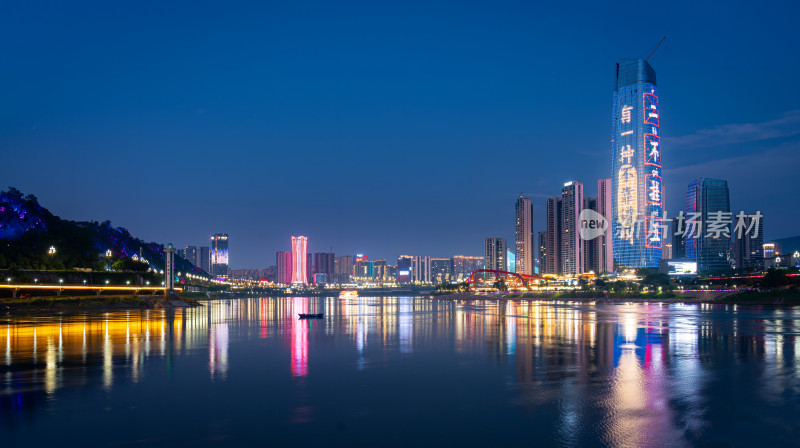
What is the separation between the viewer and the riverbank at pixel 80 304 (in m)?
57.7

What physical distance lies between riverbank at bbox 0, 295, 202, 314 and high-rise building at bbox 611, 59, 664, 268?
153 meters

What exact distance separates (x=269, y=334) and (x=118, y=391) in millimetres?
19816

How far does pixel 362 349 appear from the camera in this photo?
26750mm

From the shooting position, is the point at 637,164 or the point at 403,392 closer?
the point at 403,392

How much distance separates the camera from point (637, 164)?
18512 cm

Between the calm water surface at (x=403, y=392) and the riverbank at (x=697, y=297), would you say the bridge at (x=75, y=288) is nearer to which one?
the calm water surface at (x=403, y=392)

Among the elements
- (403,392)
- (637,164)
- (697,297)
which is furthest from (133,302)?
(637,164)

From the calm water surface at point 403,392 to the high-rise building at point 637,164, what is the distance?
552 ft

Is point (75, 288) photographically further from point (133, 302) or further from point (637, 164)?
point (637, 164)

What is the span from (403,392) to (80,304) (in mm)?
62649

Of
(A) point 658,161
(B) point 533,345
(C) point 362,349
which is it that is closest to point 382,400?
(C) point 362,349

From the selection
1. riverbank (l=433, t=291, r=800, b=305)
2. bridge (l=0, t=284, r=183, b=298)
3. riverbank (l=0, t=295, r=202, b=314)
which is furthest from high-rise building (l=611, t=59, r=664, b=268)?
riverbank (l=0, t=295, r=202, b=314)

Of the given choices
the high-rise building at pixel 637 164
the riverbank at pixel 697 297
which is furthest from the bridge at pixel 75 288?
the high-rise building at pixel 637 164

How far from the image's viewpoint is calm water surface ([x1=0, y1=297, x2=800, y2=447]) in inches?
449
